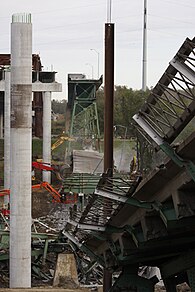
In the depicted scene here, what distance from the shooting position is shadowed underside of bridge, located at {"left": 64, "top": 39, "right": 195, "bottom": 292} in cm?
570

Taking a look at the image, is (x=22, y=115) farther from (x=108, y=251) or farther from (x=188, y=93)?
(x=188, y=93)

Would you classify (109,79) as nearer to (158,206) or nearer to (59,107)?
(158,206)

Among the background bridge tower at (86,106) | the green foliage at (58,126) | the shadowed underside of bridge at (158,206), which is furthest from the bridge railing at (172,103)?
the green foliage at (58,126)

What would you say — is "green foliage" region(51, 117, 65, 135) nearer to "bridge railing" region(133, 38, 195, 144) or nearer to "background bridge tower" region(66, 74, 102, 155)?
"background bridge tower" region(66, 74, 102, 155)

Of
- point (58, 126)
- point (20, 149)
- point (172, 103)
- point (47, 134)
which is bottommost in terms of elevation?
point (58, 126)

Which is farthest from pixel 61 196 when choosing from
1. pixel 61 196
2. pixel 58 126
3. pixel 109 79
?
pixel 58 126

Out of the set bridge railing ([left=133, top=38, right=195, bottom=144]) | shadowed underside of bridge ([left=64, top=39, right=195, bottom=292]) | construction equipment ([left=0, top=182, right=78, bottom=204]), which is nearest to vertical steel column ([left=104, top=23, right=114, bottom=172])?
shadowed underside of bridge ([left=64, top=39, right=195, bottom=292])

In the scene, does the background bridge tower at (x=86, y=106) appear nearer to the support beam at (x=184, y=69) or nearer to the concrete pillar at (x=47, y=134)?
the concrete pillar at (x=47, y=134)

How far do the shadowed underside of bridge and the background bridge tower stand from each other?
120 ft

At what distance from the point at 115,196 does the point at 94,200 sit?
86 cm

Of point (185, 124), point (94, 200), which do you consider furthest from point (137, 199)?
point (185, 124)

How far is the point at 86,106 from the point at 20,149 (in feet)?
97.9

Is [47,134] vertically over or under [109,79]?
under

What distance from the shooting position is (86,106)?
49.1 m
